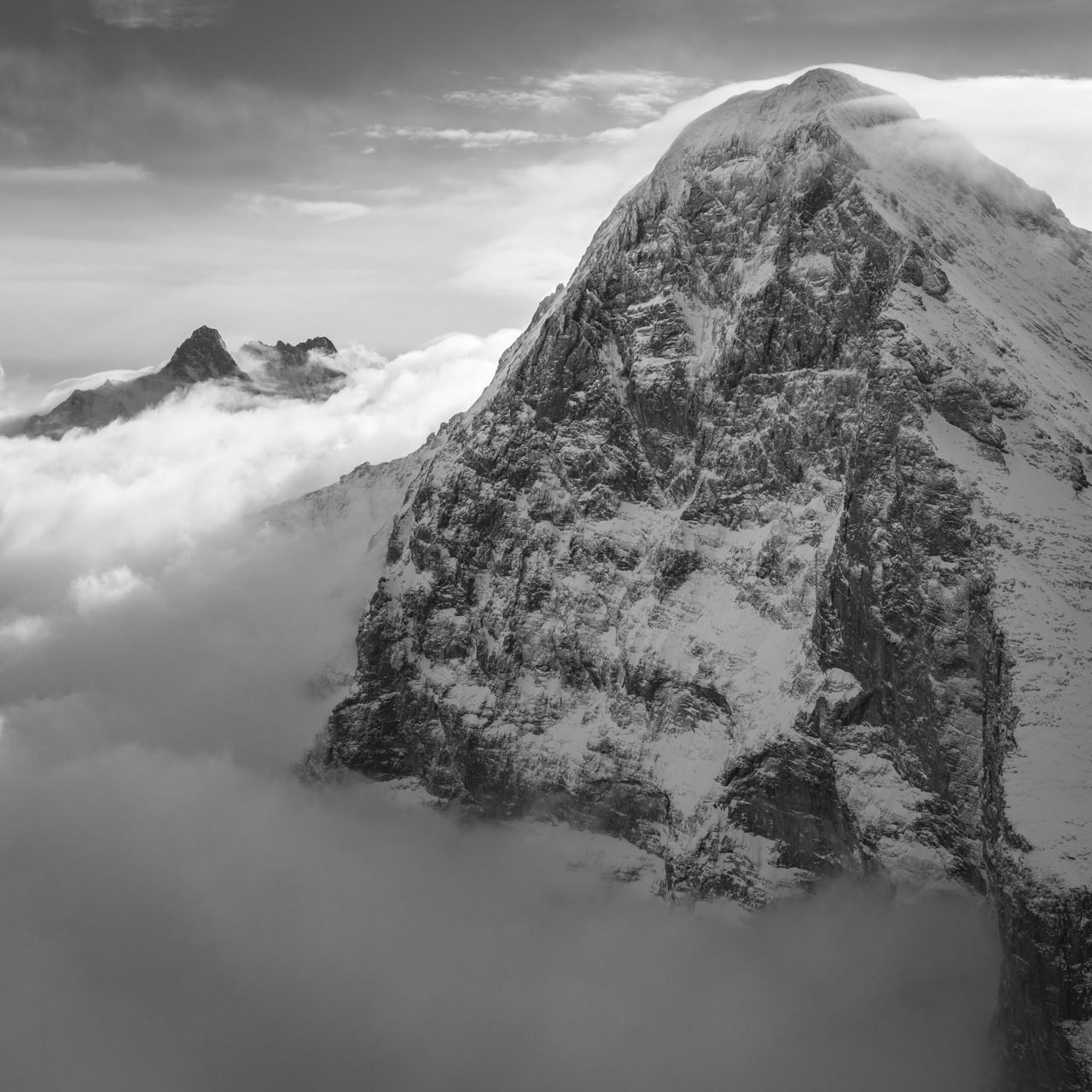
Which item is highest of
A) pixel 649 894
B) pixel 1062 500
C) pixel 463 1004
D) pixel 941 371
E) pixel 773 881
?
pixel 941 371

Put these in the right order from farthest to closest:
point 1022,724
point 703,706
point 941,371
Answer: point 703,706 → point 941,371 → point 1022,724

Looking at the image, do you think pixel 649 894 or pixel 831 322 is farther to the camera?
pixel 649 894

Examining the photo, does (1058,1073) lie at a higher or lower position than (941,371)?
lower

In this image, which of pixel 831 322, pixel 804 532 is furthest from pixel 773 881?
pixel 831 322

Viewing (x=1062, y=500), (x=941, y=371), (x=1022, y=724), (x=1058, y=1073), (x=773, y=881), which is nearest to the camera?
(x=1058, y=1073)

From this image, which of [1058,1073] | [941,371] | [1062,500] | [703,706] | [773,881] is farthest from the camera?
[703,706]

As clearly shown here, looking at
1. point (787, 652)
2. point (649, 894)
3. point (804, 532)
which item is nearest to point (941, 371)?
point (804, 532)

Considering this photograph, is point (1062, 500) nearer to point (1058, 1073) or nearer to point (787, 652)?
point (787, 652)

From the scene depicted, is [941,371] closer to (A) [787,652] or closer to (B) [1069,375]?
(B) [1069,375]

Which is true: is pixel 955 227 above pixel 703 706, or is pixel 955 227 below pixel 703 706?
above
